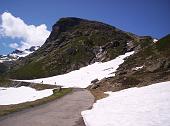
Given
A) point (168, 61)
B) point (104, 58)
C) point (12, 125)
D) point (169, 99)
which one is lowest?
point (12, 125)

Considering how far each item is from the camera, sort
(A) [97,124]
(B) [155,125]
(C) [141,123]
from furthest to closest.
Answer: (A) [97,124]
(C) [141,123]
(B) [155,125]

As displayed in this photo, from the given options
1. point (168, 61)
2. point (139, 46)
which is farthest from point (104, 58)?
point (168, 61)

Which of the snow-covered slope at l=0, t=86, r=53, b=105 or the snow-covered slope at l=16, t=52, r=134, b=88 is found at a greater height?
the snow-covered slope at l=16, t=52, r=134, b=88

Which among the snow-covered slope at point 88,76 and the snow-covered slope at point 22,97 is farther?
the snow-covered slope at point 88,76

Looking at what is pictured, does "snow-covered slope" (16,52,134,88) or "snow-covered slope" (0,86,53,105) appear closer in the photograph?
"snow-covered slope" (0,86,53,105)

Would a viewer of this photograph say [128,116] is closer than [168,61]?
Yes

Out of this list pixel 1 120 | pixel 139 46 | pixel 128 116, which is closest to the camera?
pixel 128 116

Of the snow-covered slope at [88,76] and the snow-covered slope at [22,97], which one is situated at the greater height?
the snow-covered slope at [88,76]

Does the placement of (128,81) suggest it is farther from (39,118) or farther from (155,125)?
(155,125)

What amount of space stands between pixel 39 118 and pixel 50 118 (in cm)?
100

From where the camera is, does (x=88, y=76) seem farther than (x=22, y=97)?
Yes

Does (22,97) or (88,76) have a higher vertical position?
(88,76)

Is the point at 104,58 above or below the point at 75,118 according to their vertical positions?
above

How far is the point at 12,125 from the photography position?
21922mm
